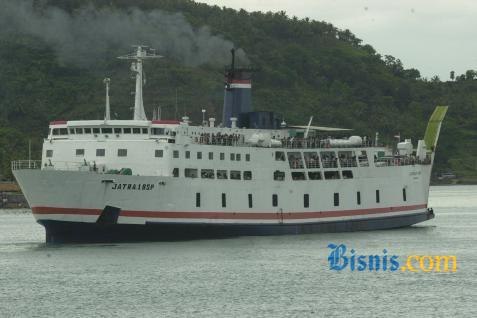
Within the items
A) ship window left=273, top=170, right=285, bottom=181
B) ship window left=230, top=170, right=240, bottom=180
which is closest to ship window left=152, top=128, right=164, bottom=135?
ship window left=230, top=170, right=240, bottom=180

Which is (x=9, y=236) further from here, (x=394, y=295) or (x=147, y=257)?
(x=394, y=295)

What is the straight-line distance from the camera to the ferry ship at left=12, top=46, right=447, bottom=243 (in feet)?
186

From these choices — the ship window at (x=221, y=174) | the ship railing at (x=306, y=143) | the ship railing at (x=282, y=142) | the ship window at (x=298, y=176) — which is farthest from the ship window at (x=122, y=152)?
the ship window at (x=298, y=176)

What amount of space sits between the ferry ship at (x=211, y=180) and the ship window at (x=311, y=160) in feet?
0.22

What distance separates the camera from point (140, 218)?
57.2 meters

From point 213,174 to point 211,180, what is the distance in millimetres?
648

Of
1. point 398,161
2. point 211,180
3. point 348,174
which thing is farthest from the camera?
point 398,161

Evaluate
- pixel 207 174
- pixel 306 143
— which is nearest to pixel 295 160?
pixel 306 143

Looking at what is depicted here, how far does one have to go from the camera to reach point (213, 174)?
61.3 metres

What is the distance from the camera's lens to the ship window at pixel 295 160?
2581 inches

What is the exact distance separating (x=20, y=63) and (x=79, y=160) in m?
112

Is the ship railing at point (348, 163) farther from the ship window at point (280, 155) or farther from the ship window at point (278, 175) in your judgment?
the ship window at point (278, 175)

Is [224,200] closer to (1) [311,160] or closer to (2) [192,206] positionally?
(2) [192,206]

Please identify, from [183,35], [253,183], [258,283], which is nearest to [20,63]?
[183,35]
